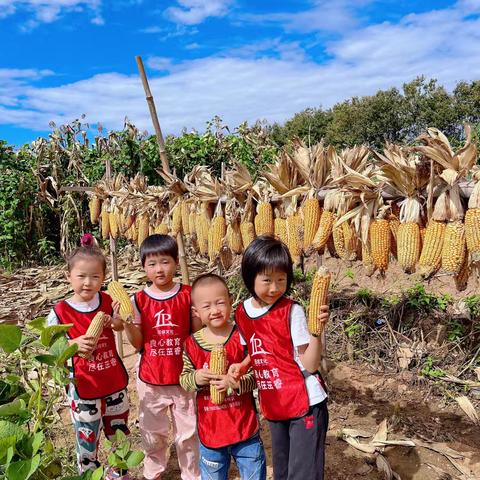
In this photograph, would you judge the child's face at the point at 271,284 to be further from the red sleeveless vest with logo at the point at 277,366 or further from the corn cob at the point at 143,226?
the corn cob at the point at 143,226

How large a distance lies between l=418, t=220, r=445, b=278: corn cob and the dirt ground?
1.77 metres

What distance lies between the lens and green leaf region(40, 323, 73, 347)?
1.31 metres

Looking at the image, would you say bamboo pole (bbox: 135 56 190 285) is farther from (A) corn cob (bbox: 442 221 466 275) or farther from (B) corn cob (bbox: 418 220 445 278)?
(A) corn cob (bbox: 442 221 466 275)

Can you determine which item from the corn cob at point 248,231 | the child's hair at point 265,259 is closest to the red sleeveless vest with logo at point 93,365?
the child's hair at point 265,259

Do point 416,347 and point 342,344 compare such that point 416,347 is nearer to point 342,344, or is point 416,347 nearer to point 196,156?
point 342,344

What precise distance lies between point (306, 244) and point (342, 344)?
2.69 m

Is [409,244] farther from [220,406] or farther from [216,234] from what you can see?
[216,234]

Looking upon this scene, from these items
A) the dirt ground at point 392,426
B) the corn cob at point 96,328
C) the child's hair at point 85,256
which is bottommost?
the dirt ground at point 392,426

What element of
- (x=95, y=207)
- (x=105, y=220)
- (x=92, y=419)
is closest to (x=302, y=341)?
(x=92, y=419)

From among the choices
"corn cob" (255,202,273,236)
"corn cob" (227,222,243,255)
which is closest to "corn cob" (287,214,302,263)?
"corn cob" (255,202,273,236)

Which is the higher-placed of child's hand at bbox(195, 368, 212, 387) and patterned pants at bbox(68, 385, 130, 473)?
child's hand at bbox(195, 368, 212, 387)

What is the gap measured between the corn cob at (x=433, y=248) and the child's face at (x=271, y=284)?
0.79 metres

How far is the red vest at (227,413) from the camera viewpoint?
2408 millimetres

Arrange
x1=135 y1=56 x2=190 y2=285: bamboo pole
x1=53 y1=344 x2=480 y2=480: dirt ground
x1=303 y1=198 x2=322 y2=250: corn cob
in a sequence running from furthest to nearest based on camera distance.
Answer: x1=135 y1=56 x2=190 y2=285: bamboo pole < x1=53 y1=344 x2=480 y2=480: dirt ground < x1=303 y1=198 x2=322 y2=250: corn cob
